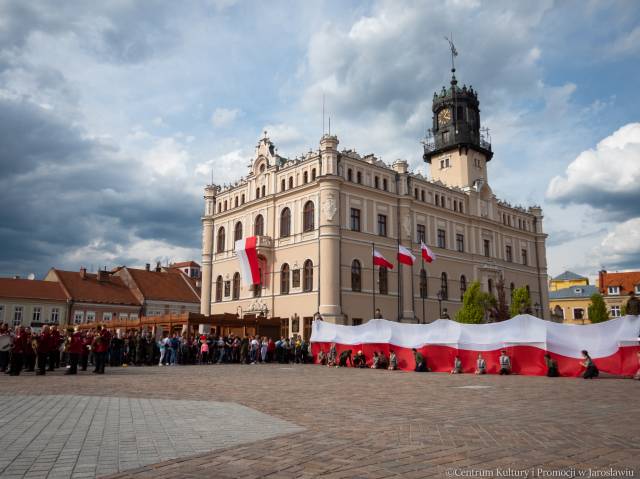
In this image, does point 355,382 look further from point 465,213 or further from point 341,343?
point 465,213

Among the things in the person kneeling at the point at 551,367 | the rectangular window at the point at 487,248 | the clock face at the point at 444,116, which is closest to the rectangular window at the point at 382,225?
the rectangular window at the point at 487,248

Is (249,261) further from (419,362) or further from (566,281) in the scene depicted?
(566,281)

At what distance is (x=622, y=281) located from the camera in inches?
3125

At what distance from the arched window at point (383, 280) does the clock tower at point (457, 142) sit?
55.2ft

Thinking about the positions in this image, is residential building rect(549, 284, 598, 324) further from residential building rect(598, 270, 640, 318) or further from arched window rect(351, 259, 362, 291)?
arched window rect(351, 259, 362, 291)

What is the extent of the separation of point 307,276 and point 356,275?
3.85 meters

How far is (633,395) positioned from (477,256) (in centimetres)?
4002

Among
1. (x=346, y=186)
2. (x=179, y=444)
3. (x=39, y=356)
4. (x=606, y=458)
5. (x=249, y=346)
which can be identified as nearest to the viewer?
(x=606, y=458)

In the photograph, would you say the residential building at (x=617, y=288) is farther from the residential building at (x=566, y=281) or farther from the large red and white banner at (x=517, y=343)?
the large red and white banner at (x=517, y=343)

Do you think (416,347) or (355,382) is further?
(416,347)

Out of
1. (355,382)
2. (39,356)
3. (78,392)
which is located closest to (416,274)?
(355,382)

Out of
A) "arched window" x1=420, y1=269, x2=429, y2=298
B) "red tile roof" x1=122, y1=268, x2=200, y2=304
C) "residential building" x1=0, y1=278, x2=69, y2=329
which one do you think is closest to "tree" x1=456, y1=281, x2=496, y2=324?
"arched window" x1=420, y1=269, x2=429, y2=298

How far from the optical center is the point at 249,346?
33750 millimetres

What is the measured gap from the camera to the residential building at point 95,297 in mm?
61375
